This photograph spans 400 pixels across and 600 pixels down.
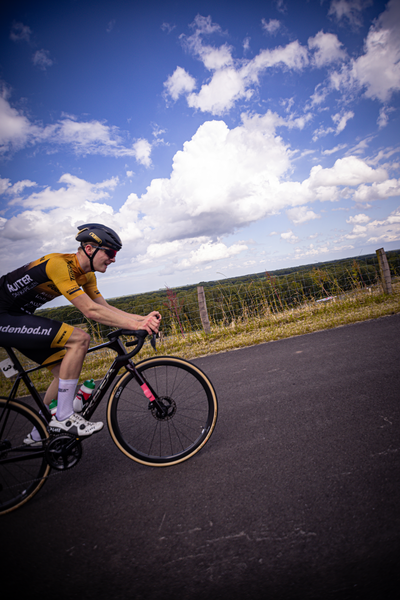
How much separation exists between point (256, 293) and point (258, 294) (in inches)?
2.8

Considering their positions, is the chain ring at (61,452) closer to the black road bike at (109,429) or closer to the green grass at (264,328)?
the black road bike at (109,429)

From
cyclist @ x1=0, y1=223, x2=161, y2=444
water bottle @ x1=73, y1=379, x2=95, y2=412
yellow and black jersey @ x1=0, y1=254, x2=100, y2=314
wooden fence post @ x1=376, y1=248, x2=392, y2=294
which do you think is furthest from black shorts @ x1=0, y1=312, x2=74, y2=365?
wooden fence post @ x1=376, y1=248, x2=392, y2=294

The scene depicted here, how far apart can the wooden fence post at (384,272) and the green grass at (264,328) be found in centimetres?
22

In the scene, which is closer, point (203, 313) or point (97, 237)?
point (97, 237)

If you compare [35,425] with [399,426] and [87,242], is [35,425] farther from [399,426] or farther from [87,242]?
[399,426]

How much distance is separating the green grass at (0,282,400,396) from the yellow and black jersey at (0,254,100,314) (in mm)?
3936

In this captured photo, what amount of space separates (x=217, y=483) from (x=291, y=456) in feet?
2.09

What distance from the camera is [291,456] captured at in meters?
2.28

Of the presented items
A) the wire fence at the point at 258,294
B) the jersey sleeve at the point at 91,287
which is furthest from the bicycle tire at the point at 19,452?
the wire fence at the point at 258,294

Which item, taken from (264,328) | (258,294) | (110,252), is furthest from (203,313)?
(110,252)

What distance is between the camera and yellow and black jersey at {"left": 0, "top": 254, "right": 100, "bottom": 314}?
230 cm

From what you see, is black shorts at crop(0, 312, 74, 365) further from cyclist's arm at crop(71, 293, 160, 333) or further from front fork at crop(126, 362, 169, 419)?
front fork at crop(126, 362, 169, 419)

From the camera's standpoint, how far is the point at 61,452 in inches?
90.4

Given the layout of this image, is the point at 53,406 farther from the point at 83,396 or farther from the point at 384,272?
the point at 384,272
